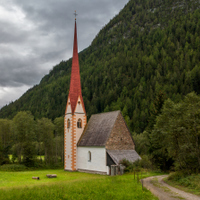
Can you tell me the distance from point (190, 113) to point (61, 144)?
162 ft

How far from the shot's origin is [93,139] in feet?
113

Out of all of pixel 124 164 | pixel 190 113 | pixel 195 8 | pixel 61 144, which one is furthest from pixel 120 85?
pixel 190 113

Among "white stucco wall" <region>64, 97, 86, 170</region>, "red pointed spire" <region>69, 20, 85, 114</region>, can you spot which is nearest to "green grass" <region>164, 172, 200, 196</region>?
"white stucco wall" <region>64, 97, 86, 170</region>

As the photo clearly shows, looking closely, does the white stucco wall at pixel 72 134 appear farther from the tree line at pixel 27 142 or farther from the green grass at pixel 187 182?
the green grass at pixel 187 182

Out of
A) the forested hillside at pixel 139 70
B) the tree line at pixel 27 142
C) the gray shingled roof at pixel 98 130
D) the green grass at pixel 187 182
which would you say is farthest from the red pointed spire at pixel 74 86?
the forested hillside at pixel 139 70

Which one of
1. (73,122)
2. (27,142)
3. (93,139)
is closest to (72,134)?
(73,122)

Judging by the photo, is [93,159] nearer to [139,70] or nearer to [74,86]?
[74,86]

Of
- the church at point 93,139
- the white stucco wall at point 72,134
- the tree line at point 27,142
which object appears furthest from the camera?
the tree line at point 27,142

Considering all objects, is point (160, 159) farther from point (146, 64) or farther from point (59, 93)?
point (59, 93)

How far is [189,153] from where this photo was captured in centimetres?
1934

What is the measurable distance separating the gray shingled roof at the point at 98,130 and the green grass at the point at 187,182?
515 inches

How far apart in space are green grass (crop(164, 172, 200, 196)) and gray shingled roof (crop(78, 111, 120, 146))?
42.9 feet

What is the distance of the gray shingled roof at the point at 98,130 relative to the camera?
3303 centimetres

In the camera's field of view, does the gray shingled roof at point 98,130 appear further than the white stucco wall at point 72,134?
No
